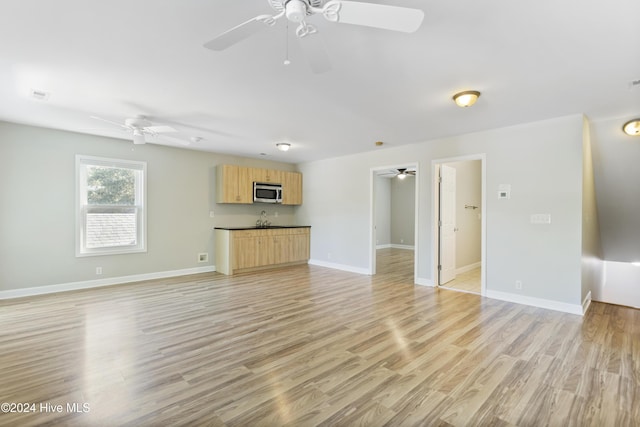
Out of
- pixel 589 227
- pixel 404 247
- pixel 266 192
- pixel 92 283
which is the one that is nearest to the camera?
pixel 589 227

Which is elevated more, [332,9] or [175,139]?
[175,139]

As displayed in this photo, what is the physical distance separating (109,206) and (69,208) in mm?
546

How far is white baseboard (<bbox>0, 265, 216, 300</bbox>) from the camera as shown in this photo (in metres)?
4.43

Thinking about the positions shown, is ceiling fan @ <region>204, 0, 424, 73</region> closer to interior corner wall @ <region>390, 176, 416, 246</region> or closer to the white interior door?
the white interior door

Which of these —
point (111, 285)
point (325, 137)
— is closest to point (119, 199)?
point (111, 285)

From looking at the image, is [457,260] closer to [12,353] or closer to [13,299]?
[12,353]

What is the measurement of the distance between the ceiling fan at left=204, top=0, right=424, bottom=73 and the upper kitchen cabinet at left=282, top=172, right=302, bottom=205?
556 centimetres

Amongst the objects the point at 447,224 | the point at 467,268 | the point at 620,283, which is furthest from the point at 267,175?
the point at 620,283

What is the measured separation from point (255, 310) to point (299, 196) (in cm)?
414

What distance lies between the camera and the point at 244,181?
6.62m

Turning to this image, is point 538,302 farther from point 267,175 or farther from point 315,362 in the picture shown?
point 267,175

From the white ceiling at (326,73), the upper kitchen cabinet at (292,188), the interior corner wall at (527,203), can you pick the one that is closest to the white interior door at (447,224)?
the interior corner wall at (527,203)

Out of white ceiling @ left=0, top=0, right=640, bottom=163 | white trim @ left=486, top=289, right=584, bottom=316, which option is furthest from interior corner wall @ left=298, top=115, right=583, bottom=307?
white ceiling @ left=0, top=0, right=640, bottom=163

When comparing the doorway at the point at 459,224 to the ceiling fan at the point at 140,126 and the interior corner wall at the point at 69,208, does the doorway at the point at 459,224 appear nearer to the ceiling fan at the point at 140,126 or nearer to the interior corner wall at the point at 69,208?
the ceiling fan at the point at 140,126
